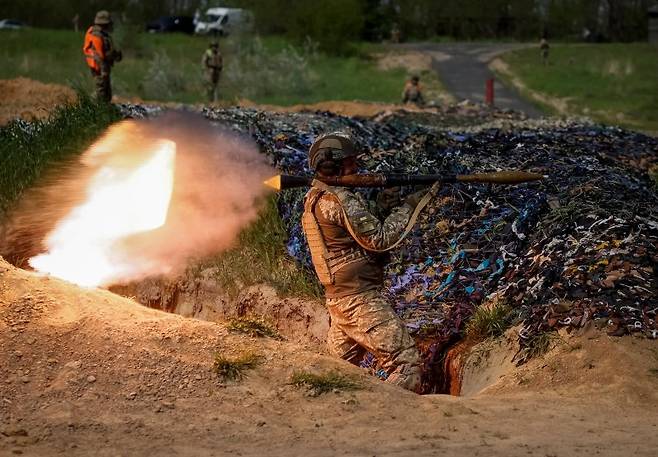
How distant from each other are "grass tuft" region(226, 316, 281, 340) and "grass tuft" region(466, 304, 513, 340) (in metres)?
2.05

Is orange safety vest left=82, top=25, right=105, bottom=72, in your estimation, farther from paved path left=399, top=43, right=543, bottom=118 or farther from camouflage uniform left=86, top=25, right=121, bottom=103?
paved path left=399, top=43, right=543, bottom=118

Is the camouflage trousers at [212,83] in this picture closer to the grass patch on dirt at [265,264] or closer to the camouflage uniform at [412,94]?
the camouflage uniform at [412,94]

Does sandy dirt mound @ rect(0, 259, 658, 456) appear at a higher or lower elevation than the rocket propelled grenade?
lower

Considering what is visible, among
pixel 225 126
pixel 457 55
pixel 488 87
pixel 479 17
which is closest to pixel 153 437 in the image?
pixel 225 126

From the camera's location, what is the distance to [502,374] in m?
9.26

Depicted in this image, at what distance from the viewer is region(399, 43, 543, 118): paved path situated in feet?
109

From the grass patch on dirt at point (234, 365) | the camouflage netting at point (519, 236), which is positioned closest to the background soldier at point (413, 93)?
the camouflage netting at point (519, 236)

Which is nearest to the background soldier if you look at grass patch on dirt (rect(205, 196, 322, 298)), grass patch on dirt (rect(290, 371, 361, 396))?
grass patch on dirt (rect(205, 196, 322, 298))

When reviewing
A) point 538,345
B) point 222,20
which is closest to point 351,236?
point 538,345

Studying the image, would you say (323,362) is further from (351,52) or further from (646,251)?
(351,52)

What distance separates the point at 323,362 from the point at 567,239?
3.41 metres

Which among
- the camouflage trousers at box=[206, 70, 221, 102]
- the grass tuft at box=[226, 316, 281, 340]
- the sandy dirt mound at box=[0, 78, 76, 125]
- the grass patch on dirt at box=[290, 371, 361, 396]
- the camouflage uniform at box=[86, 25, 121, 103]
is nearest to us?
the grass patch on dirt at box=[290, 371, 361, 396]

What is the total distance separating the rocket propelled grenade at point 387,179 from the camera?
8.70 meters

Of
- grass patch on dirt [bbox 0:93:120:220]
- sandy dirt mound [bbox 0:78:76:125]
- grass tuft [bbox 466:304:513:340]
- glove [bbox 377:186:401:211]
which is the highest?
glove [bbox 377:186:401:211]
